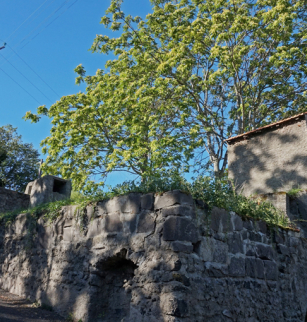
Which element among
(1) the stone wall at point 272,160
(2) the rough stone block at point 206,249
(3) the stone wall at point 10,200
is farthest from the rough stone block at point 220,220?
(3) the stone wall at point 10,200

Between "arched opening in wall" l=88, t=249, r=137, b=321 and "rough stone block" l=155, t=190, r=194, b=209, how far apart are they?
85cm

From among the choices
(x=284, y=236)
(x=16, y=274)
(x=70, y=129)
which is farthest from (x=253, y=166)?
(x=70, y=129)

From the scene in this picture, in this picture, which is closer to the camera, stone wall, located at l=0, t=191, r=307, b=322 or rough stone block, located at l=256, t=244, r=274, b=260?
stone wall, located at l=0, t=191, r=307, b=322

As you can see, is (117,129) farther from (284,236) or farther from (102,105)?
(284,236)

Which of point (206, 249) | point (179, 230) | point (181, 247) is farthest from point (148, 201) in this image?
point (206, 249)

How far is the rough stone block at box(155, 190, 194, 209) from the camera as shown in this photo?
454 centimetres

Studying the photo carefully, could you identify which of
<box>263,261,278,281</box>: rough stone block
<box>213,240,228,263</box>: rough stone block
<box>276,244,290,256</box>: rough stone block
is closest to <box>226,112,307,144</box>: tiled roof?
<box>276,244,290,256</box>: rough stone block

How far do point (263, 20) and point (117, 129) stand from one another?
22.8 ft

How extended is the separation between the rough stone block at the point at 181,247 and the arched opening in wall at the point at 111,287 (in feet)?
2.68

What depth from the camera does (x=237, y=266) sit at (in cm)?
509

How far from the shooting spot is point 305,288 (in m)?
6.43

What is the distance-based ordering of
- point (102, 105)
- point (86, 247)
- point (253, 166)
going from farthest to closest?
1. point (102, 105)
2. point (253, 166)
3. point (86, 247)

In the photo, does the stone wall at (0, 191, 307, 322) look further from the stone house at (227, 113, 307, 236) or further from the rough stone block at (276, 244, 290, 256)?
the stone house at (227, 113, 307, 236)

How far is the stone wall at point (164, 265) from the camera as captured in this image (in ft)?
14.2
